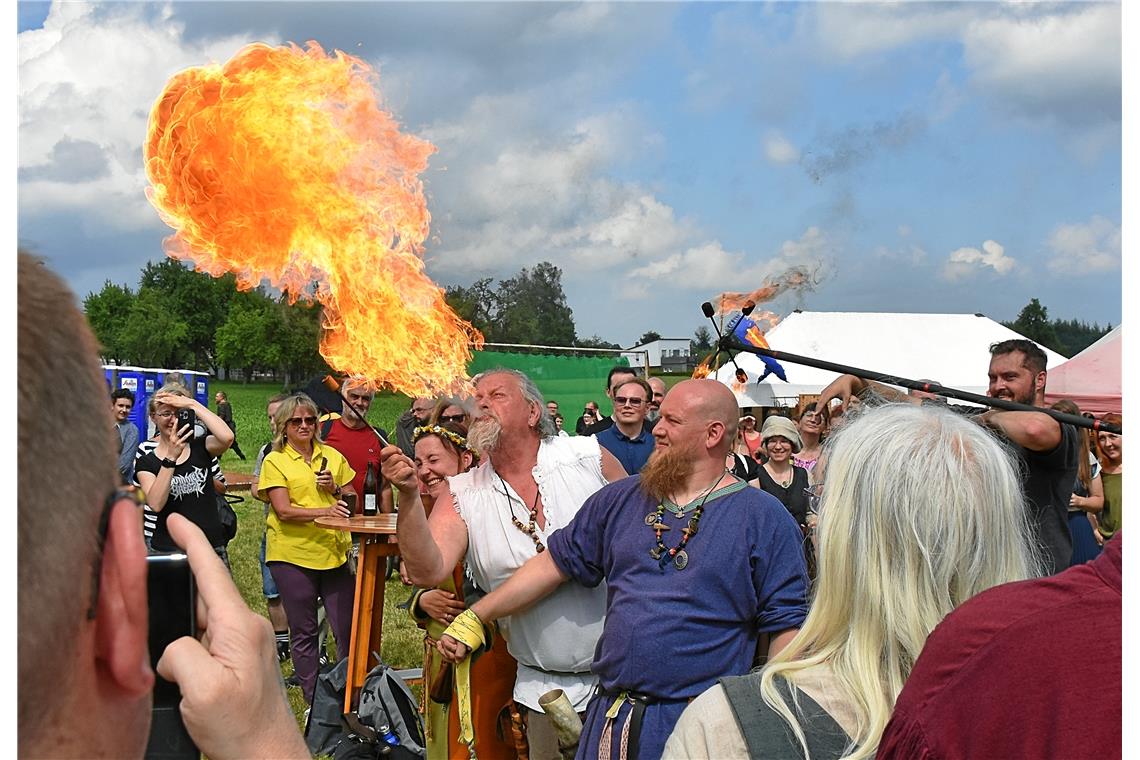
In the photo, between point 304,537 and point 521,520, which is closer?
point 521,520

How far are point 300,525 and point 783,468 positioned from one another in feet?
12.9

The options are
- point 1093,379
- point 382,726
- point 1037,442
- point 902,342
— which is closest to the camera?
point 1037,442

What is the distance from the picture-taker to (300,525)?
23.3 ft

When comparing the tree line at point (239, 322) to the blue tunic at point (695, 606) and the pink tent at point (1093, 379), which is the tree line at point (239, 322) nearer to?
the blue tunic at point (695, 606)

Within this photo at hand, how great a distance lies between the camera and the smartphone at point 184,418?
719 centimetres

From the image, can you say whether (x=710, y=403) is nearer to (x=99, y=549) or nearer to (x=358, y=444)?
(x=99, y=549)

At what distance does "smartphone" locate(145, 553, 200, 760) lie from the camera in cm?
106

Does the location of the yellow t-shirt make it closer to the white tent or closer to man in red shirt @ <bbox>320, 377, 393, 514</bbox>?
man in red shirt @ <bbox>320, 377, 393, 514</bbox>

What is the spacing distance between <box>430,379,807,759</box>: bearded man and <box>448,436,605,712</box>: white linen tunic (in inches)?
19.3

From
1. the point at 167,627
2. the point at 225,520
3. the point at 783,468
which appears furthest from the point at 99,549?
the point at 225,520

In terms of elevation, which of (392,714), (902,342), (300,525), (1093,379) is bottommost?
(392,714)

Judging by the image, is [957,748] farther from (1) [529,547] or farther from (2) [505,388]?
(2) [505,388]

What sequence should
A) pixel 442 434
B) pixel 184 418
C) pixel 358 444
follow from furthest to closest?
pixel 358 444, pixel 184 418, pixel 442 434

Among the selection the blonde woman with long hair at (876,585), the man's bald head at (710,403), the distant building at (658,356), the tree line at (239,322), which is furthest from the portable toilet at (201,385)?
the blonde woman with long hair at (876,585)
